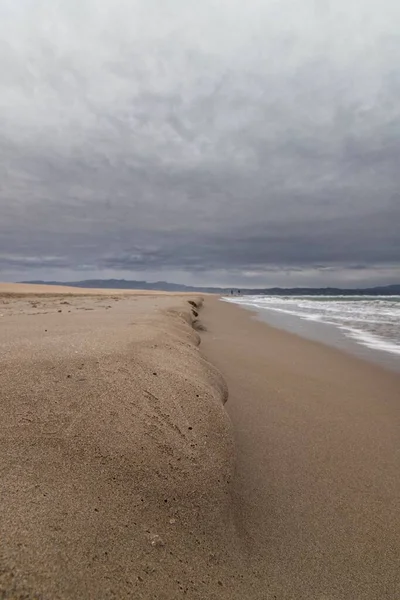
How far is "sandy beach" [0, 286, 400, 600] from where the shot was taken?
151cm

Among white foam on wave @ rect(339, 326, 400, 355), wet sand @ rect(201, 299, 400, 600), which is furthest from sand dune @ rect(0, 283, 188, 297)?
wet sand @ rect(201, 299, 400, 600)

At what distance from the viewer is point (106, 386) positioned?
266cm

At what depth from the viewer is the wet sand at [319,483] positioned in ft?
6.45

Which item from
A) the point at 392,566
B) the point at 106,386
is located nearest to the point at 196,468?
the point at 106,386

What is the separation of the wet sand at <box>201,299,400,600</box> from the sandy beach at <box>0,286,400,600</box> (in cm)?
1

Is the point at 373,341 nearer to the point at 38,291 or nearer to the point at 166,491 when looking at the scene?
the point at 166,491

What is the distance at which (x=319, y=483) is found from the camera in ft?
9.34

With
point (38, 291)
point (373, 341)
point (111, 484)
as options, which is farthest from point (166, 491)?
point (38, 291)

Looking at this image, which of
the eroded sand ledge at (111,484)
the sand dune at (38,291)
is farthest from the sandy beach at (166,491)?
the sand dune at (38,291)

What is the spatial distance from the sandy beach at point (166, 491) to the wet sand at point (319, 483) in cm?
1

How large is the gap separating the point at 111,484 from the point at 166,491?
31 centimetres

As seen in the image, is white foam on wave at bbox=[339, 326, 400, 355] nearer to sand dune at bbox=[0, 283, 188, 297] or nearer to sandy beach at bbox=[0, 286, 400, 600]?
sandy beach at bbox=[0, 286, 400, 600]

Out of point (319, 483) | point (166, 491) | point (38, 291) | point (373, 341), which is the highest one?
point (38, 291)

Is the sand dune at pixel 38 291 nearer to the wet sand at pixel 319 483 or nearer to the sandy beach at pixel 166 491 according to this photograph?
the wet sand at pixel 319 483
